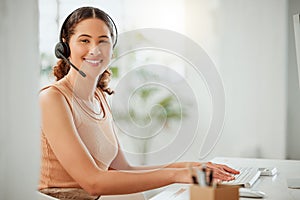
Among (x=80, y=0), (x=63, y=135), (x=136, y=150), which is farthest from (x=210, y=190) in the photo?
(x=80, y=0)

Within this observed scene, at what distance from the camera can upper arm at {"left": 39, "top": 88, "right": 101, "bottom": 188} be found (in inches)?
58.1

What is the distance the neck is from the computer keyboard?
0.63 metres

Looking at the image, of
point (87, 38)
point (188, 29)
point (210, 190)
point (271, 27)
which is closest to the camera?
point (210, 190)

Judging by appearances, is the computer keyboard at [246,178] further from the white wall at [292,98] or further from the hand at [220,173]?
the white wall at [292,98]

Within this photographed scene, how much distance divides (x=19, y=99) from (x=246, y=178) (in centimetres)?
182

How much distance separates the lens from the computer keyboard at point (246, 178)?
139cm

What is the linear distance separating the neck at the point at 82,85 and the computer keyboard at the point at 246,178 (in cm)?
63

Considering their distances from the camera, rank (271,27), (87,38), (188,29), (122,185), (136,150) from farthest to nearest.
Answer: (136,150) < (188,29) < (271,27) < (87,38) < (122,185)

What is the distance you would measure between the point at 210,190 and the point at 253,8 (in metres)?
2.09

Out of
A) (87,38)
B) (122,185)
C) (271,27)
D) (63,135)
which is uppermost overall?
(271,27)

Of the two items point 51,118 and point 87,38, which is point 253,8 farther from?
point 51,118

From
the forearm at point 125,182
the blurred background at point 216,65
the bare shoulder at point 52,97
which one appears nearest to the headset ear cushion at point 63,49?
the bare shoulder at point 52,97

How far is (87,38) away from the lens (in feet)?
5.74

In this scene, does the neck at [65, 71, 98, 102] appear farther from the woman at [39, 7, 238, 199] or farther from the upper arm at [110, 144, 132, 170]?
the upper arm at [110, 144, 132, 170]
